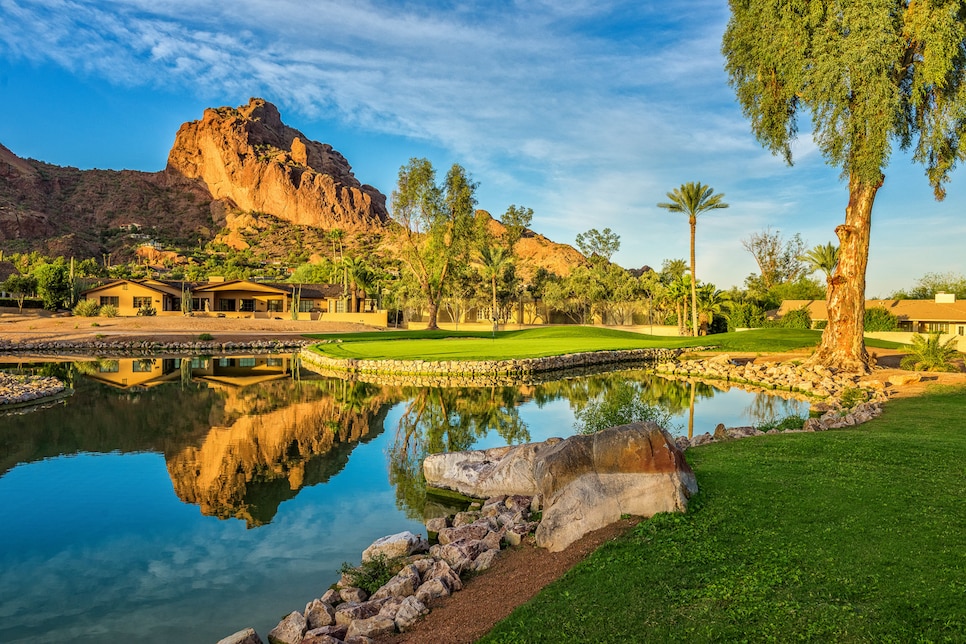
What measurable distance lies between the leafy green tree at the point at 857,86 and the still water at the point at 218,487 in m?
6.32

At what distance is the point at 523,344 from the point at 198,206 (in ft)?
563

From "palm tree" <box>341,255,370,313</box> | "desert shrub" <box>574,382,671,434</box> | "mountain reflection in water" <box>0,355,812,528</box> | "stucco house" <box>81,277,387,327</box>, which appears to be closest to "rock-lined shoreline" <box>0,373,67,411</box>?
"mountain reflection in water" <box>0,355,812,528</box>

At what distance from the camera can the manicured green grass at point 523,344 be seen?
34.2m

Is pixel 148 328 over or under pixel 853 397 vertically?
over

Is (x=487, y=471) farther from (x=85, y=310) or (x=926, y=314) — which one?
(x=85, y=310)

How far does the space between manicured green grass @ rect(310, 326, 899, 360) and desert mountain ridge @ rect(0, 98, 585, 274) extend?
8730 cm

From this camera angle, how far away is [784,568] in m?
5.53

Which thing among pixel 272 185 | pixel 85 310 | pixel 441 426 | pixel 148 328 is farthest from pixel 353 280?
pixel 272 185

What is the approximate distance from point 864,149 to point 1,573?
81.5ft

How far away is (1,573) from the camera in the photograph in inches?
327

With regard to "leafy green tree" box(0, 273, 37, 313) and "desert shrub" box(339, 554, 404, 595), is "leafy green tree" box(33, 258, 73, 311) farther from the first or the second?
"desert shrub" box(339, 554, 404, 595)

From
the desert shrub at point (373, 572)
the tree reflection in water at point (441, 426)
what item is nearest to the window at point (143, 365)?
the tree reflection in water at point (441, 426)

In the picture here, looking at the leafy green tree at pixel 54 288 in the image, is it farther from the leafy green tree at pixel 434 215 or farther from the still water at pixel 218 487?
the still water at pixel 218 487

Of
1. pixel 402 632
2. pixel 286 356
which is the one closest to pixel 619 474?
pixel 402 632
